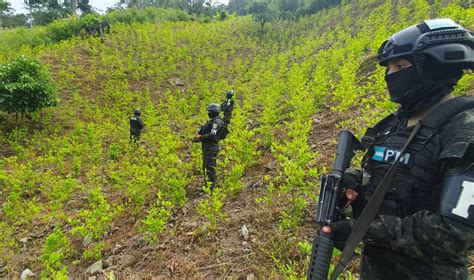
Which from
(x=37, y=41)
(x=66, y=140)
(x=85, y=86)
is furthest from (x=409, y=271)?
(x=37, y=41)

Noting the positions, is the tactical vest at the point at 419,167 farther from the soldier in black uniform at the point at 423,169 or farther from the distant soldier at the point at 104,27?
the distant soldier at the point at 104,27

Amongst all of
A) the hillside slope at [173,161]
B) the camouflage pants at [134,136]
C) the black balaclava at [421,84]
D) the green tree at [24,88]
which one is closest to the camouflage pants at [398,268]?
the black balaclava at [421,84]

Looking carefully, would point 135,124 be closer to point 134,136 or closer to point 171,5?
point 134,136

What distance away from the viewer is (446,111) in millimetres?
1459

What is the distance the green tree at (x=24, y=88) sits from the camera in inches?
364

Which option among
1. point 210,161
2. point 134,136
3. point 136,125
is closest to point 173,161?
point 210,161

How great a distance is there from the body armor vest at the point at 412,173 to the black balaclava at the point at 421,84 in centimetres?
14

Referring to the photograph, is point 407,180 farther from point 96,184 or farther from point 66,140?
point 66,140

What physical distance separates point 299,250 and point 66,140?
27.1ft

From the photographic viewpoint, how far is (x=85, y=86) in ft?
44.0

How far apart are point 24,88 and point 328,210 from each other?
34.8 ft

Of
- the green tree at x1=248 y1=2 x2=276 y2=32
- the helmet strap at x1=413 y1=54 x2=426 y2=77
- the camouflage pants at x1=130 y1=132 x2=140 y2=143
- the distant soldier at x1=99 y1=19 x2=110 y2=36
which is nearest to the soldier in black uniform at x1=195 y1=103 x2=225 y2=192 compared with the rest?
the camouflage pants at x1=130 y1=132 x2=140 y2=143

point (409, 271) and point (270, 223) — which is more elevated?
point (409, 271)

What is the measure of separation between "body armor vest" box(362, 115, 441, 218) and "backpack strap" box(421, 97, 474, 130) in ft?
0.10
